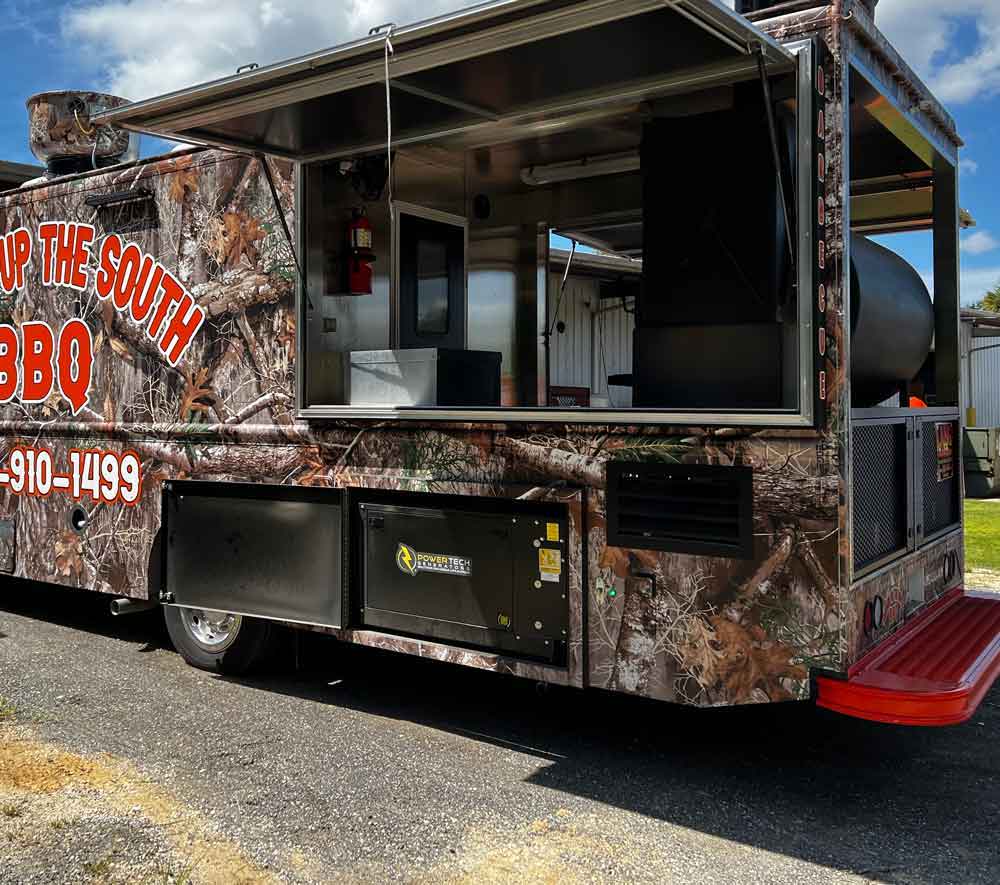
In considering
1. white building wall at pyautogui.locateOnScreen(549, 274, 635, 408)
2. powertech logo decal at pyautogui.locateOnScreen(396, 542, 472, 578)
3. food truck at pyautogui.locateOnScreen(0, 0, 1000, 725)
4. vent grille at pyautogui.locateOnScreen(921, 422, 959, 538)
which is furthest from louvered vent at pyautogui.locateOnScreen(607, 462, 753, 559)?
white building wall at pyautogui.locateOnScreen(549, 274, 635, 408)

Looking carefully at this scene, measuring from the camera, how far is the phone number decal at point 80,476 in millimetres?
5844

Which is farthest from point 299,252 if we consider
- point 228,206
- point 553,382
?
point 553,382

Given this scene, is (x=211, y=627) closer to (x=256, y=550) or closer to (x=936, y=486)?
(x=256, y=550)

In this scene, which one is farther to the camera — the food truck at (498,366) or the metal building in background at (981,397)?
the metal building in background at (981,397)

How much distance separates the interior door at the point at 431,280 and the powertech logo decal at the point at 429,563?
5.35 feet

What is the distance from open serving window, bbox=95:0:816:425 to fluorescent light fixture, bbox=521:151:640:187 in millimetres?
13

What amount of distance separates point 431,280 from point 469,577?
2367 mm

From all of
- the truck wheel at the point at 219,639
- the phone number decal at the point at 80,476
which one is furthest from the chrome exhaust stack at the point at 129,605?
the phone number decal at the point at 80,476

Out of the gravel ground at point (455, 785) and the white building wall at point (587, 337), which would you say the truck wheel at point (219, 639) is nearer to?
the gravel ground at point (455, 785)

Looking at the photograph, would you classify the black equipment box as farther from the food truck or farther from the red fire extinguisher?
the red fire extinguisher

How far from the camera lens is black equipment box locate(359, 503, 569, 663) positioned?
4285 mm

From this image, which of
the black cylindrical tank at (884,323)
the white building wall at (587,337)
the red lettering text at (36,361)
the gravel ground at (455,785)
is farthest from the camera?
the white building wall at (587,337)

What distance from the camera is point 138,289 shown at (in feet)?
19.0

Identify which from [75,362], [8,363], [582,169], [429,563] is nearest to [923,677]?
[429,563]
